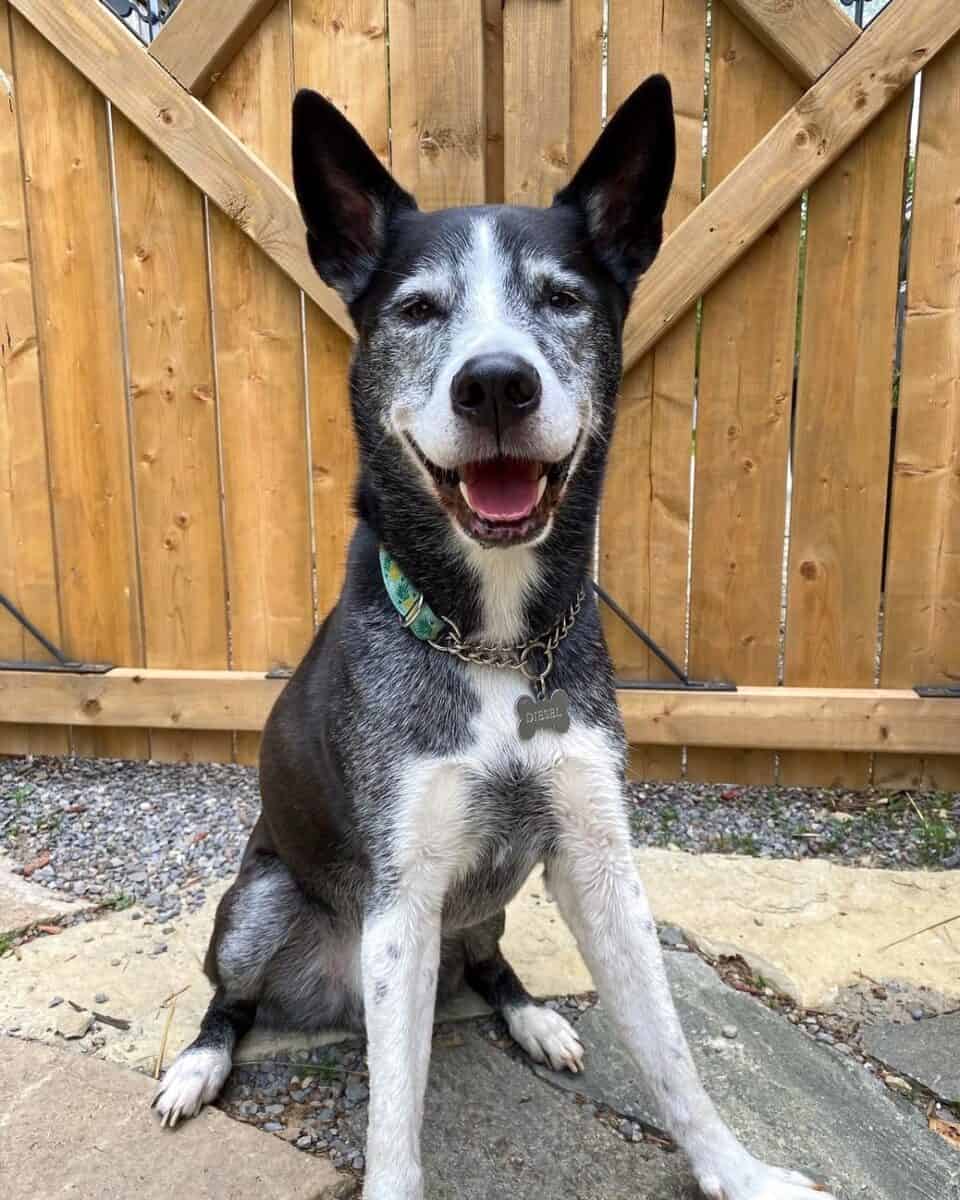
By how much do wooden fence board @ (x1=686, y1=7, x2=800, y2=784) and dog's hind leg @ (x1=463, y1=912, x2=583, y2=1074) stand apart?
145 centimetres

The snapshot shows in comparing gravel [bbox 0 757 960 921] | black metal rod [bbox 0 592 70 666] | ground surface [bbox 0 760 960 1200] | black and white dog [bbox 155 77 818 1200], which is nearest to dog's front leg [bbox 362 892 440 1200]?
black and white dog [bbox 155 77 818 1200]

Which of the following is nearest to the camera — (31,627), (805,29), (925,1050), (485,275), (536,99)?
(485,275)

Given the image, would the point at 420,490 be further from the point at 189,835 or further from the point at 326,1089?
the point at 189,835

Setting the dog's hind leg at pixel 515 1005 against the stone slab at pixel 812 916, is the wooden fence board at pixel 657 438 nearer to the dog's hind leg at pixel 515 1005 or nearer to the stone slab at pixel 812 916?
the stone slab at pixel 812 916

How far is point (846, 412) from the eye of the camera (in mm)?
3033

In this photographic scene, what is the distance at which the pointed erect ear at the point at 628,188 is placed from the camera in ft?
5.94

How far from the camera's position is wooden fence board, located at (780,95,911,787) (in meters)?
2.92

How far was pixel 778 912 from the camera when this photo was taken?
2.55 m

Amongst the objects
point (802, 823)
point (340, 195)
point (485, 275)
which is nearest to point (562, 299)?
point (485, 275)

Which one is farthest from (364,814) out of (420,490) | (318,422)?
(318,422)

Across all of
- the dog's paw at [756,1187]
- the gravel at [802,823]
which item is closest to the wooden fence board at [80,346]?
the gravel at [802,823]

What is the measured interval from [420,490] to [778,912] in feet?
5.39

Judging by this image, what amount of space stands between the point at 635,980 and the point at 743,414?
198 cm

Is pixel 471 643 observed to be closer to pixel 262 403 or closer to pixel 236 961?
pixel 236 961
